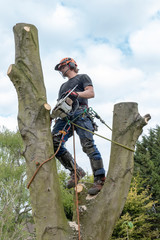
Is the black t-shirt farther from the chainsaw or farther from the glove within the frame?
the chainsaw

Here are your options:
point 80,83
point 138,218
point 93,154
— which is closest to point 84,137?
point 93,154

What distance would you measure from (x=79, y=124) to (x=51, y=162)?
29.4 inches

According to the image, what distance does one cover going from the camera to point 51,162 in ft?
9.35

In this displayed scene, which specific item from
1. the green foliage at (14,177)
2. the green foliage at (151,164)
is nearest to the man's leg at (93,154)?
the green foliage at (14,177)

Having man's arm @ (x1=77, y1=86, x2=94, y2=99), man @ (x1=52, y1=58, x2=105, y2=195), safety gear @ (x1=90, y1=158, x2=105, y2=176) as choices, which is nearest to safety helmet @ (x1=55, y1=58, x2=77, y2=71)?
man @ (x1=52, y1=58, x2=105, y2=195)

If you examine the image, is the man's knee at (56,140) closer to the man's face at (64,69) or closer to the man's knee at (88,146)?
the man's knee at (88,146)

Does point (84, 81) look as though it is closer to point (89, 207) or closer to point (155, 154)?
point (89, 207)

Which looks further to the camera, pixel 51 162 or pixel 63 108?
pixel 63 108

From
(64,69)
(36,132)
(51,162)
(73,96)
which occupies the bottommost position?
(51,162)

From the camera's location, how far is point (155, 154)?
2278 cm

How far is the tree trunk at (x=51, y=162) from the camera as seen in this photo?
106 inches

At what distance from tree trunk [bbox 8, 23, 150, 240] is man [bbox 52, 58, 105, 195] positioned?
0.34m

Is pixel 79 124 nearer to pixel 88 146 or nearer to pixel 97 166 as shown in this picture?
pixel 88 146

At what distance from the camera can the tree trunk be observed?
2689 mm
